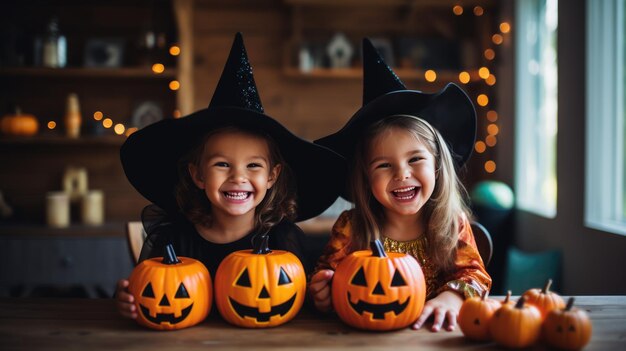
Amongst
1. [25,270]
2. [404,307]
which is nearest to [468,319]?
[404,307]

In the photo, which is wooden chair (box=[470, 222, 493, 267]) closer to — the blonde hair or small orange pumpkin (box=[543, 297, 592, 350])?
the blonde hair

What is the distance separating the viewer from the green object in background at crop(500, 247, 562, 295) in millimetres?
2189

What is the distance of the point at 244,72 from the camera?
105 centimetres

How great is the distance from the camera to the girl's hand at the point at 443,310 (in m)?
0.85

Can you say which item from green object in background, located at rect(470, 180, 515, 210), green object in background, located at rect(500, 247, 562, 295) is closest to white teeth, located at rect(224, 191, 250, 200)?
green object in background, located at rect(500, 247, 562, 295)

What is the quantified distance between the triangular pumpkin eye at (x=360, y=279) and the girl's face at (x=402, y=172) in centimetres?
26

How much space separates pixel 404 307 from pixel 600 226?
4.82ft

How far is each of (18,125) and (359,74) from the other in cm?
212

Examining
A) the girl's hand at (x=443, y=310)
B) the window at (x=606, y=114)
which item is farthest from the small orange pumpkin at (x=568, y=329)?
the window at (x=606, y=114)

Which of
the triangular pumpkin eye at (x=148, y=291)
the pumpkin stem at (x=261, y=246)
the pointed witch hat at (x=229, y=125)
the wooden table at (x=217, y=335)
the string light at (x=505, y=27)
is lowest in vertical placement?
the wooden table at (x=217, y=335)

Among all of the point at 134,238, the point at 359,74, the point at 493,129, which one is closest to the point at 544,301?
the point at 134,238

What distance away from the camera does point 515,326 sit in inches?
28.6

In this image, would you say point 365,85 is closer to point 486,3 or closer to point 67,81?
point 486,3

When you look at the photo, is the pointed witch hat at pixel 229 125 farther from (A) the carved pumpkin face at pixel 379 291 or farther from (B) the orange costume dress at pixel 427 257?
(A) the carved pumpkin face at pixel 379 291
